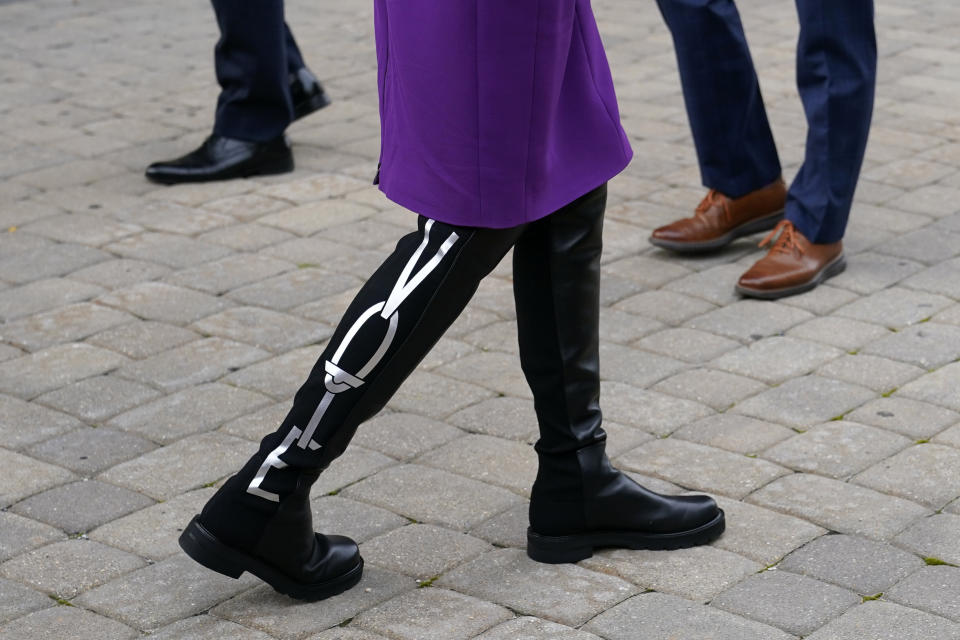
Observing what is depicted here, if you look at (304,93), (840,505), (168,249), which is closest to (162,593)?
(840,505)

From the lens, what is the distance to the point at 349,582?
2.55m

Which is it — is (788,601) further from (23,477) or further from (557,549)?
(23,477)

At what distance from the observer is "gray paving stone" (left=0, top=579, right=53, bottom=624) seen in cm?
248

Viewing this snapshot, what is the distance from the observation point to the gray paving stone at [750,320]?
3727 mm

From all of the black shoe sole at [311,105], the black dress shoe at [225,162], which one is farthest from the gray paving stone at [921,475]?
the black shoe sole at [311,105]

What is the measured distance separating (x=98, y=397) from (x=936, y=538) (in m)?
1.81

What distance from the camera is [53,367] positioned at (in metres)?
3.55

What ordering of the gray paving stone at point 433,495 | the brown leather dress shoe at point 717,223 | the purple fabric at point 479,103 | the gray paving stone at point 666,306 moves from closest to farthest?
the purple fabric at point 479,103 → the gray paving stone at point 433,495 → the gray paving stone at point 666,306 → the brown leather dress shoe at point 717,223

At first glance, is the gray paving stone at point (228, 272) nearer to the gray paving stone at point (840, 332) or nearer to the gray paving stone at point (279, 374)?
the gray paving stone at point (279, 374)

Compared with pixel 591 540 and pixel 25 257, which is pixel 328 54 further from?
pixel 591 540

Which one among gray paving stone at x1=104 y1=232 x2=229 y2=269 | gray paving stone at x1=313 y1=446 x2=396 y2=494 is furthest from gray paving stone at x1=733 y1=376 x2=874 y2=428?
gray paving stone at x1=104 y1=232 x2=229 y2=269

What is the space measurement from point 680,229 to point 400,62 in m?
2.08

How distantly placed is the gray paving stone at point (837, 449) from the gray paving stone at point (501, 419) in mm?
495

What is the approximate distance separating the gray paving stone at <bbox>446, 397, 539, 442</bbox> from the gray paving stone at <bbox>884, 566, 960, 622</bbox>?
0.88 m
